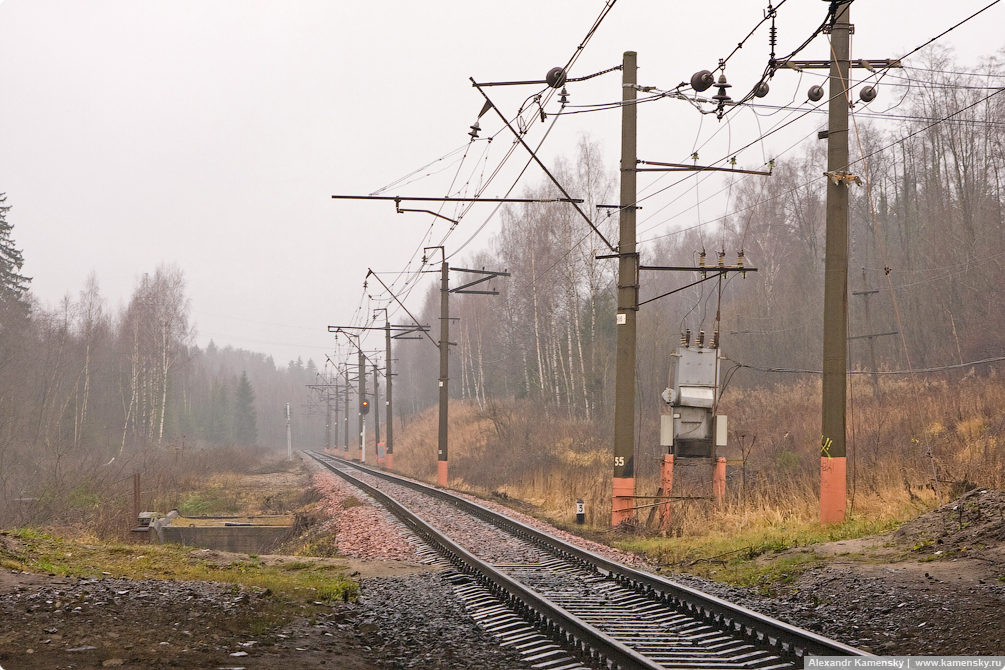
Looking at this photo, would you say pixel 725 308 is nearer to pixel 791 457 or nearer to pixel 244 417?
pixel 791 457

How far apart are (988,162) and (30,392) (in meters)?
45.6

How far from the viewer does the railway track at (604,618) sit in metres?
5.97

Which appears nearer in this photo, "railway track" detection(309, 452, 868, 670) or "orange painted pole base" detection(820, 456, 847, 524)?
"railway track" detection(309, 452, 868, 670)

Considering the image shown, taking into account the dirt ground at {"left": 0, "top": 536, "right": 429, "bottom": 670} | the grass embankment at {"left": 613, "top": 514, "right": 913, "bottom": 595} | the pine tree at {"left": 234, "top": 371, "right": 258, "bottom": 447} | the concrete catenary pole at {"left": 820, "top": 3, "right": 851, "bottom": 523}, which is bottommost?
the pine tree at {"left": 234, "top": 371, "right": 258, "bottom": 447}

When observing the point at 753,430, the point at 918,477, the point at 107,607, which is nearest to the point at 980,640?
the point at 107,607

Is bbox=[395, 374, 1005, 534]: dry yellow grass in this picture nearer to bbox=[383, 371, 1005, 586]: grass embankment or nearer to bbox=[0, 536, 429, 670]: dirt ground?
bbox=[383, 371, 1005, 586]: grass embankment

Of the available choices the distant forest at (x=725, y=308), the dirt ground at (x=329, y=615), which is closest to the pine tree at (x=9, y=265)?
the distant forest at (x=725, y=308)

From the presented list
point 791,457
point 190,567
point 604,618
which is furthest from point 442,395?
point 604,618

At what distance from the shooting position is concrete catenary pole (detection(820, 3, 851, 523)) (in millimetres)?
11352

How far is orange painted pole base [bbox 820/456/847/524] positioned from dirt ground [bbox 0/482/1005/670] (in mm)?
2399

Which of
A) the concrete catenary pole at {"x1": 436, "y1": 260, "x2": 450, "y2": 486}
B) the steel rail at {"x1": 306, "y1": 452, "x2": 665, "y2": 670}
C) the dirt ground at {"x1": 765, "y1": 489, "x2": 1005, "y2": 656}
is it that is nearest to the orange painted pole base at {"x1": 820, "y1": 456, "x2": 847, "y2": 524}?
the dirt ground at {"x1": 765, "y1": 489, "x2": 1005, "y2": 656}

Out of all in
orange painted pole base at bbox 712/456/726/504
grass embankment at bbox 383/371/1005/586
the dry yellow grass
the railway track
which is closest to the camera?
the railway track

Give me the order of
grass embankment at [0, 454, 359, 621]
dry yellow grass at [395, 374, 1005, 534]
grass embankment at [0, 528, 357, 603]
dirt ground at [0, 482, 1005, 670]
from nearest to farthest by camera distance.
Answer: dirt ground at [0, 482, 1005, 670] < grass embankment at [0, 454, 359, 621] < grass embankment at [0, 528, 357, 603] < dry yellow grass at [395, 374, 1005, 534]

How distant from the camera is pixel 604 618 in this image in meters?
7.40
